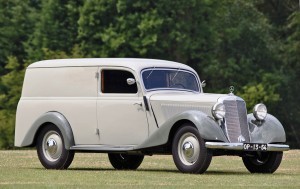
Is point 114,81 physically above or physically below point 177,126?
above

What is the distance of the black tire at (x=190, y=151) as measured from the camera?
18.6 m

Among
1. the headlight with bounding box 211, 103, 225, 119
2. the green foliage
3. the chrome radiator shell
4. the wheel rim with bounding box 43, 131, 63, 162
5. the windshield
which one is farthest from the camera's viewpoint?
the green foliage

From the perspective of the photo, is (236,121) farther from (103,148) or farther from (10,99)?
(10,99)

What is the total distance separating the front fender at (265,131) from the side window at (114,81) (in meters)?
2.25

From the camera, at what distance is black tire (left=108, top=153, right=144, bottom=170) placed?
21594 millimetres

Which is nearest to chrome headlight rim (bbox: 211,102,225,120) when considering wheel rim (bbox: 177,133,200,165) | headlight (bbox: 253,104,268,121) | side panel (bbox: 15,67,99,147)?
wheel rim (bbox: 177,133,200,165)

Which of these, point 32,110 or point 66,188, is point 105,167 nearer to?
point 32,110

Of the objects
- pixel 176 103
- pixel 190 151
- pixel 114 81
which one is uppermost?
pixel 114 81

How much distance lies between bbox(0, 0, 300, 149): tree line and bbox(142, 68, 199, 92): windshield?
38.3 meters

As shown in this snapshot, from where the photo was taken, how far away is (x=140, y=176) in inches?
723

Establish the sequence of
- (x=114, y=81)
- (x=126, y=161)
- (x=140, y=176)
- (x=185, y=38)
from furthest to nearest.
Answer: (x=185, y=38)
(x=126, y=161)
(x=114, y=81)
(x=140, y=176)

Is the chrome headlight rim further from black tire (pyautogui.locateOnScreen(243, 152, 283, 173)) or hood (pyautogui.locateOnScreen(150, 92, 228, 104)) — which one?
black tire (pyautogui.locateOnScreen(243, 152, 283, 173))

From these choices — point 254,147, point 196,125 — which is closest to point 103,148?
point 196,125

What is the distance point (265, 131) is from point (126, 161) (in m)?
3.16
